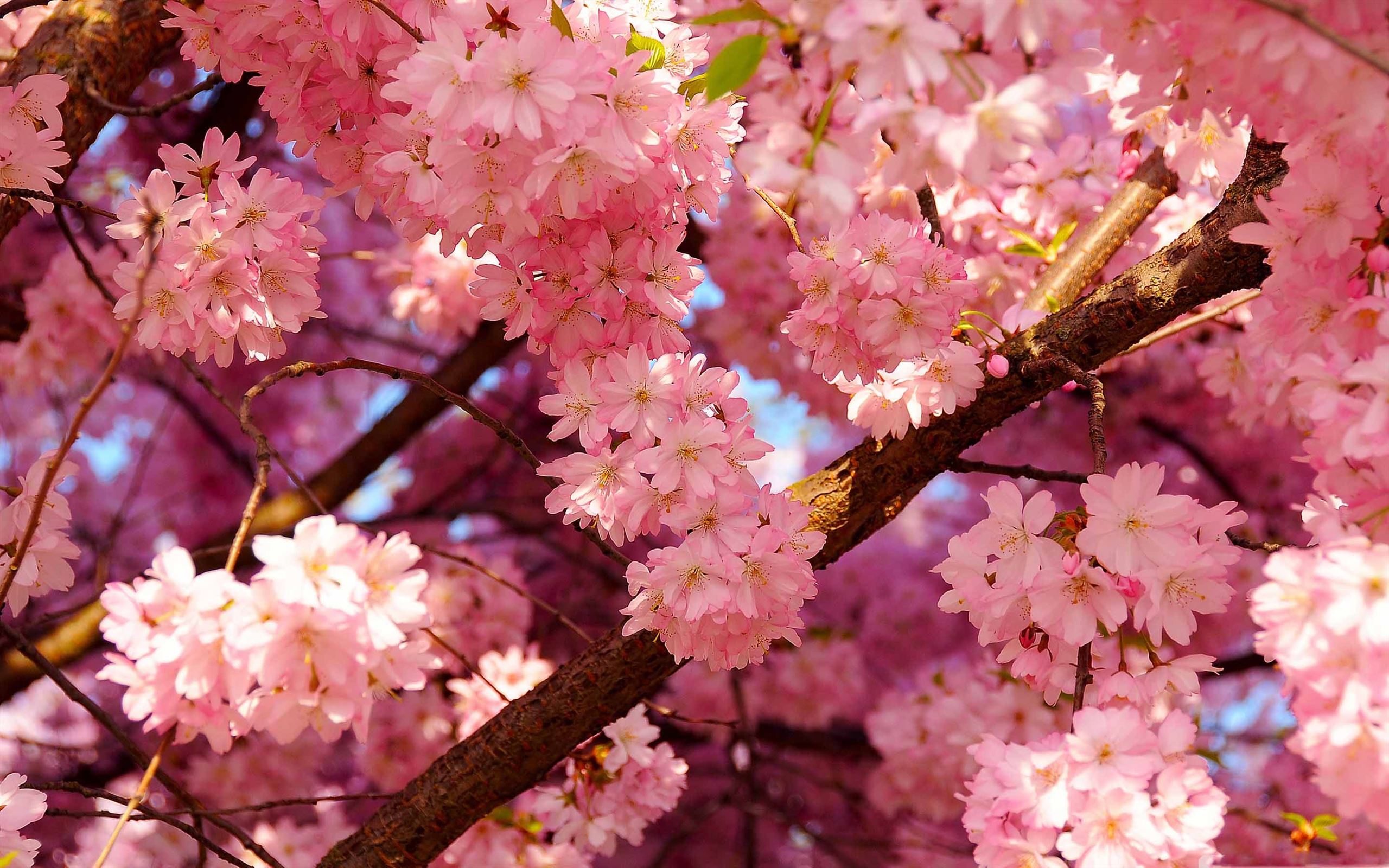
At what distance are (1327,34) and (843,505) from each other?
80 cm

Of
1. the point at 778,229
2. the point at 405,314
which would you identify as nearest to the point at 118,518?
the point at 405,314

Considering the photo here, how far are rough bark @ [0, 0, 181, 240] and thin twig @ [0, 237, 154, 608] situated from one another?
0.73 metres

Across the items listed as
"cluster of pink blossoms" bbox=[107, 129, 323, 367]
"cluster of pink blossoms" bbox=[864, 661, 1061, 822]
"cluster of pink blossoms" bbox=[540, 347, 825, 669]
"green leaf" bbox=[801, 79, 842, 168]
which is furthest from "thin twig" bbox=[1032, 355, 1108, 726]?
"cluster of pink blossoms" bbox=[864, 661, 1061, 822]

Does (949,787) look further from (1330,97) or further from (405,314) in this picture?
(1330,97)

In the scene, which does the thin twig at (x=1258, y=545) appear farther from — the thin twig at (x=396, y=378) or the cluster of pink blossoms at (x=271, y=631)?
the cluster of pink blossoms at (x=271, y=631)

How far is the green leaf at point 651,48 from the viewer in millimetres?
1180

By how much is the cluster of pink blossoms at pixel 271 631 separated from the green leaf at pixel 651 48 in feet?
2.01

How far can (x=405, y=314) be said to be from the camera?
294cm

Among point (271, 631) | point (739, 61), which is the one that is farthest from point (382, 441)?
point (739, 61)

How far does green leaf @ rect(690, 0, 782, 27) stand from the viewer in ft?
2.81

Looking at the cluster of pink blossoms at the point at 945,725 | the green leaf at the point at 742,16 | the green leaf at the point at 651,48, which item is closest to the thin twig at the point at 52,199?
the green leaf at the point at 651,48

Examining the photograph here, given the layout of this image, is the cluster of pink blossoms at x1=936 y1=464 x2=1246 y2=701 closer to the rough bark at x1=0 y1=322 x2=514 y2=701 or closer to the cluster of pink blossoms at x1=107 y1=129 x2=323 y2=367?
the cluster of pink blossoms at x1=107 y1=129 x2=323 y2=367

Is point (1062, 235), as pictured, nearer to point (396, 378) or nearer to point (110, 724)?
point (396, 378)

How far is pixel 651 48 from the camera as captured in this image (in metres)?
1.18
